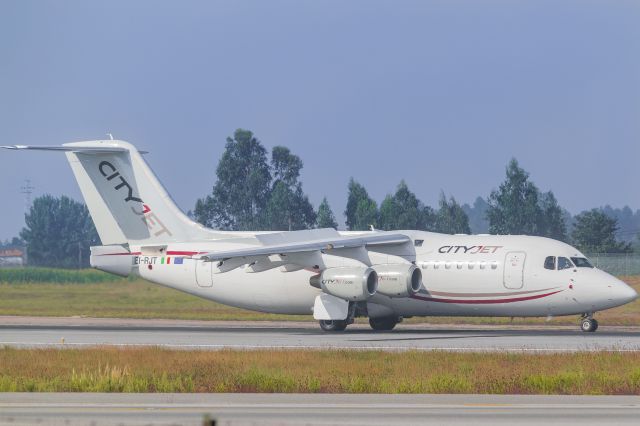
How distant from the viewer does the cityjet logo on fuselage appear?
37.7m

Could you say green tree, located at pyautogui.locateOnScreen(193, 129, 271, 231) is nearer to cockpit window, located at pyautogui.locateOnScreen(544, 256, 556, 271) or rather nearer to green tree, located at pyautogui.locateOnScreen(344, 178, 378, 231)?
green tree, located at pyautogui.locateOnScreen(344, 178, 378, 231)

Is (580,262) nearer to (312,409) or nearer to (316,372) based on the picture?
(316,372)

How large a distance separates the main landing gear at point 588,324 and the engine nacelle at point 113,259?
15877 millimetres

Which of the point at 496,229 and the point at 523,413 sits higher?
the point at 496,229

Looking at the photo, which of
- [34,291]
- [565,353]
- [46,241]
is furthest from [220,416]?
[46,241]

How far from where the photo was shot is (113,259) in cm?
4244

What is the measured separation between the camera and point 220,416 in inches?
653

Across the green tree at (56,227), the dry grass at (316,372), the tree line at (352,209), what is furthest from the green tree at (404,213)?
the dry grass at (316,372)

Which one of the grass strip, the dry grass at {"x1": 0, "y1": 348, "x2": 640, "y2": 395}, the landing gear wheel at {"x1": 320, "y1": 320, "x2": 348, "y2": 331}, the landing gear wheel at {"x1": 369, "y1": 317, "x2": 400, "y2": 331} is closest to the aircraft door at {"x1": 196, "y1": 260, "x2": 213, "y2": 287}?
the landing gear wheel at {"x1": 320, "y1": 320, "x2": 348, "y2": 331}

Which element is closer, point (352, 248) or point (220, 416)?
point (220, 416)

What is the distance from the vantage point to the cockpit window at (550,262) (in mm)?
36844

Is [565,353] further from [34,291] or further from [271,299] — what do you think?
[34,291]

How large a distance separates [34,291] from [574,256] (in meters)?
36.0

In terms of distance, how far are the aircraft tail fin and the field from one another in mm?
7083
